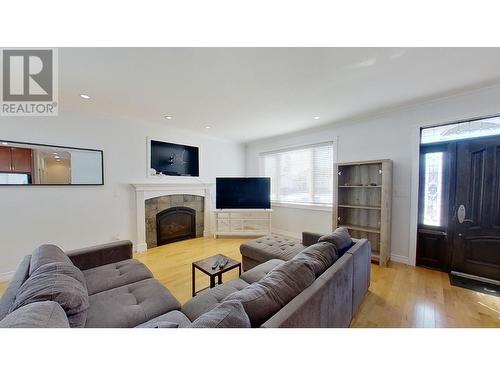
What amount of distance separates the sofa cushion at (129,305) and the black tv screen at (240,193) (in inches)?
114

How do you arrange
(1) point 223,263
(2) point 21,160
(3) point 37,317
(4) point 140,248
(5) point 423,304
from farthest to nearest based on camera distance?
(4) point 140,248 → (2) point 21,160 → (1) point 223,263 → (5) point 423,304 → (3) point 37,317

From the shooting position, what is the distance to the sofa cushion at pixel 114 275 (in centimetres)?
165

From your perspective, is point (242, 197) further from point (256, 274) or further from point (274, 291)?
point (274, 291)

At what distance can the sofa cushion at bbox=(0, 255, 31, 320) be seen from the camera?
3.41 ft

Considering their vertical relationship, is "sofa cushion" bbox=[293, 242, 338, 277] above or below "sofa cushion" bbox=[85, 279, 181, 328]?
above

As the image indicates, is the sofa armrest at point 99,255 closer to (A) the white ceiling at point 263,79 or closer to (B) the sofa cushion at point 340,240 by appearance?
(A) the white ceiling at point 263,79

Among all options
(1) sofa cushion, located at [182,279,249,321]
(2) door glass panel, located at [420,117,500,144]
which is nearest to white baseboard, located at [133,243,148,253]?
(1) sofa cushion, located at [182,279,249,321]

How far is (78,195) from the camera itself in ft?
9.86

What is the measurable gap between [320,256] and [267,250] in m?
1.00

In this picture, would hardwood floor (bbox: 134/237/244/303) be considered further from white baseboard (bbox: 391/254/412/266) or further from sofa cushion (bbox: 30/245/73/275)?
white baseboard (bbox: 391/254/412/266)

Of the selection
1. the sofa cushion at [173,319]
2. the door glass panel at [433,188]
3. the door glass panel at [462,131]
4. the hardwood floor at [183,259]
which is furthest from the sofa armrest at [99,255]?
the door glass panel at [462,131]

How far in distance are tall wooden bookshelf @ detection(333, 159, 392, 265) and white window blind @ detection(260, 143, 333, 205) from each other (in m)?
0.40

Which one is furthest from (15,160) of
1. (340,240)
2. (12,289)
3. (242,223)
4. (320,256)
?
(340,240)
